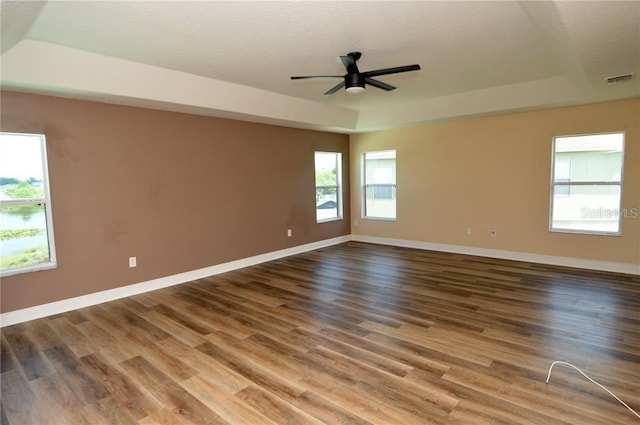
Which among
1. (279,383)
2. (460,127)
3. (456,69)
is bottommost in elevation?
(279,383)

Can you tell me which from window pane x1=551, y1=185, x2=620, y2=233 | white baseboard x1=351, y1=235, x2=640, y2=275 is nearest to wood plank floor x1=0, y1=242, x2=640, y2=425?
white baseboard x1=351, y1=235, x2=640, y2=275

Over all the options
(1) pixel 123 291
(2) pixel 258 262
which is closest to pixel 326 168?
(2) pixel 258 262

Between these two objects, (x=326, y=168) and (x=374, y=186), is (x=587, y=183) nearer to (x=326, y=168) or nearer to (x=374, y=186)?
(x=374, y=186)

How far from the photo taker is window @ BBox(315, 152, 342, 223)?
711 cm

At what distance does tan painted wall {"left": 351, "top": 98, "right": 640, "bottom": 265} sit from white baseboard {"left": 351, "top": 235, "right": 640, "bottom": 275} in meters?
0.07

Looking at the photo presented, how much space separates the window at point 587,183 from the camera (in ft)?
16.1

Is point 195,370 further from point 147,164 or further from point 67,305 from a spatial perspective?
point 147,164

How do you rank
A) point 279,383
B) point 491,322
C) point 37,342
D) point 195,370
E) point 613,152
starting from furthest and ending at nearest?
point 613,152
point 491,322
point 37,342
point 195,370
point 279,383

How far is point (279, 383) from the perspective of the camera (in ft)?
8.04

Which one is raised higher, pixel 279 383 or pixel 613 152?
pixel 613 152

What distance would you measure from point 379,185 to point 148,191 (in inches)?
178

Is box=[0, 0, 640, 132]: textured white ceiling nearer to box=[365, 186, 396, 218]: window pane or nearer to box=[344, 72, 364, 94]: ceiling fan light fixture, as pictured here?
box=[344, 72, 364, 94]: ceiling fan light fixture

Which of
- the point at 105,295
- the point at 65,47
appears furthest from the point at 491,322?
the point at 65,47

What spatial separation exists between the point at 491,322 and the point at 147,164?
437cm
